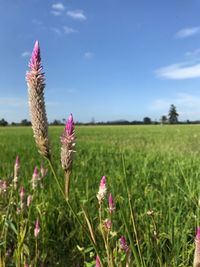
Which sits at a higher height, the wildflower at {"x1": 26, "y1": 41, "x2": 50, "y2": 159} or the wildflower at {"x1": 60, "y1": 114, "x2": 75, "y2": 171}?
the wildflower at {"x1": 26, "y1": 41, "x2": 50, "y2": 159}

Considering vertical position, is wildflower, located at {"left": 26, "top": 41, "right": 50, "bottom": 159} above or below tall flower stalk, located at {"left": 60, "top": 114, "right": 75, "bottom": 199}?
above

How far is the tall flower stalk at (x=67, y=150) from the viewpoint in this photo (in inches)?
31.4

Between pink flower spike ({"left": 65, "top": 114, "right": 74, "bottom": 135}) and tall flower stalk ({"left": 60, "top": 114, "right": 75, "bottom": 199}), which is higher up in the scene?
pink flower spike ({"left": 65, "top": 114, "right": 74, "bottom": 135})

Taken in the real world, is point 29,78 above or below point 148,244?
above

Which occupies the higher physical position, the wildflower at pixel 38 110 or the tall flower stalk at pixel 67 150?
the wildflower at pixel 38 110

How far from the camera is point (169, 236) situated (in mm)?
2465

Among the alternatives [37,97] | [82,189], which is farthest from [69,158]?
[82,189]

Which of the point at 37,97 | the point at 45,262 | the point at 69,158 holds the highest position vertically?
the point at 37,97

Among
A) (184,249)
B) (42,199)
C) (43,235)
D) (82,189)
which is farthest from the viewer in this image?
(82,189)

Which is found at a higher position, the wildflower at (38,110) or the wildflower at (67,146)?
the wildflower at (38,110)

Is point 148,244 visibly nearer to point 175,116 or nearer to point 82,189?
point 82,189

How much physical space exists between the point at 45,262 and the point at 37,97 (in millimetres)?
2248

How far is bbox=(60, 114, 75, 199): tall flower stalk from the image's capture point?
798mm

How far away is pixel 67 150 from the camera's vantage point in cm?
81
